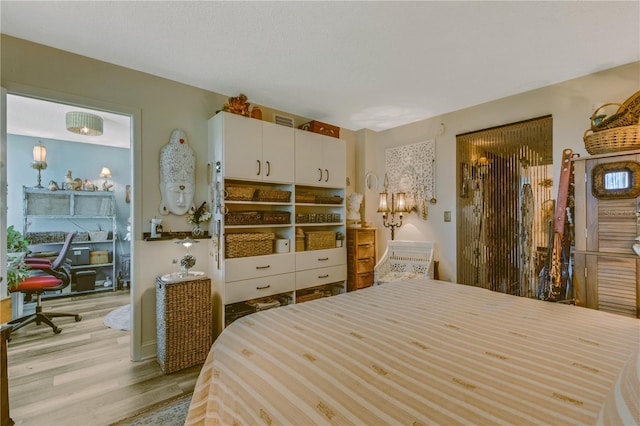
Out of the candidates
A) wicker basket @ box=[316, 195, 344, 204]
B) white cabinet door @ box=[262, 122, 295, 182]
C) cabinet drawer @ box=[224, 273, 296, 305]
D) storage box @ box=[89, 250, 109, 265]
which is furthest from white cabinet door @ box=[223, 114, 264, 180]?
storage box @ box=[89, 250, 109, 265]

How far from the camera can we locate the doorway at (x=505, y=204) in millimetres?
2965

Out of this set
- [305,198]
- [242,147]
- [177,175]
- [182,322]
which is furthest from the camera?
[305,198]

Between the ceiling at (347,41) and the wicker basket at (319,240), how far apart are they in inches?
62.9

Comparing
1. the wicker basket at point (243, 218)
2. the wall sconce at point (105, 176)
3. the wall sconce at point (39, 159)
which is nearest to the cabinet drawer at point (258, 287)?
the wicker basket at point (243, 218)

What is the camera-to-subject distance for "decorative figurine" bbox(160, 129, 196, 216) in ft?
8.98

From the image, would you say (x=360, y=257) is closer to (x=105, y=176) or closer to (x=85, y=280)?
(x=85, y=280)

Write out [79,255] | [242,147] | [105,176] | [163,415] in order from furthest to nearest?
[105,176]
[79,255]
[242,147]
[163,415]

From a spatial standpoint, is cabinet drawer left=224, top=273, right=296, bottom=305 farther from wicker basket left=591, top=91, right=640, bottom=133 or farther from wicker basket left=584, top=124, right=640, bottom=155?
wicker basket left=591, top=91, right=640, bottom=133

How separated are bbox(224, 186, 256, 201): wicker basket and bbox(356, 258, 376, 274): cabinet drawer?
170 centimetres

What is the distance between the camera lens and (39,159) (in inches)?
180

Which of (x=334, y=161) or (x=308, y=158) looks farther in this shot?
(x=334, y=161)

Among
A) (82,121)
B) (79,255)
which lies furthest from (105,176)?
(82,121)

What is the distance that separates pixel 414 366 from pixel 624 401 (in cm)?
57

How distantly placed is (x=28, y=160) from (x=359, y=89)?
557cm
